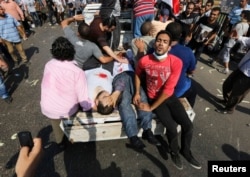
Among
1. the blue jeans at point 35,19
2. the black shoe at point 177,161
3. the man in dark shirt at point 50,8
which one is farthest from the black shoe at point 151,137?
the blue jeans at point 35,19

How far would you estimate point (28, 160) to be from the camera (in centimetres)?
120

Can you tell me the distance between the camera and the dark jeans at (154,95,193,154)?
285 cm

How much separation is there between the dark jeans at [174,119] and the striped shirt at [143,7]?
3030mm

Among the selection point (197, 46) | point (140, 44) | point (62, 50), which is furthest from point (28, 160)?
point (197, 46)

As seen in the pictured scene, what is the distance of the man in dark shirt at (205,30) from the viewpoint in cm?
504

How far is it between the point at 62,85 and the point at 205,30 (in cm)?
416

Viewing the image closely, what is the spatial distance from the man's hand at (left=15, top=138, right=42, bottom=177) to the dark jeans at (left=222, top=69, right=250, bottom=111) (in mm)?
3679

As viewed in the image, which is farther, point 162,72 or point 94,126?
point 94,126

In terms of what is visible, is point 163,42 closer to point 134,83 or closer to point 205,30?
point 134,83

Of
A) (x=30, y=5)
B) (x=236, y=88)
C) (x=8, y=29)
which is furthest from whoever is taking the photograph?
(x=30, y=5)

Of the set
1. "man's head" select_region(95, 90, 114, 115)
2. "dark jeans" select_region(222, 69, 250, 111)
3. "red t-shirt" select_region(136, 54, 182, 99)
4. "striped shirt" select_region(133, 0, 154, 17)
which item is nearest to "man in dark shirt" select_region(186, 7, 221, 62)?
"striped shirt" select_region(133, 0, 154, 17)

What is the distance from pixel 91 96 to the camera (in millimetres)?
2924

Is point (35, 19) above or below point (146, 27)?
below

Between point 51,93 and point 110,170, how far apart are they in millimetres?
1452
